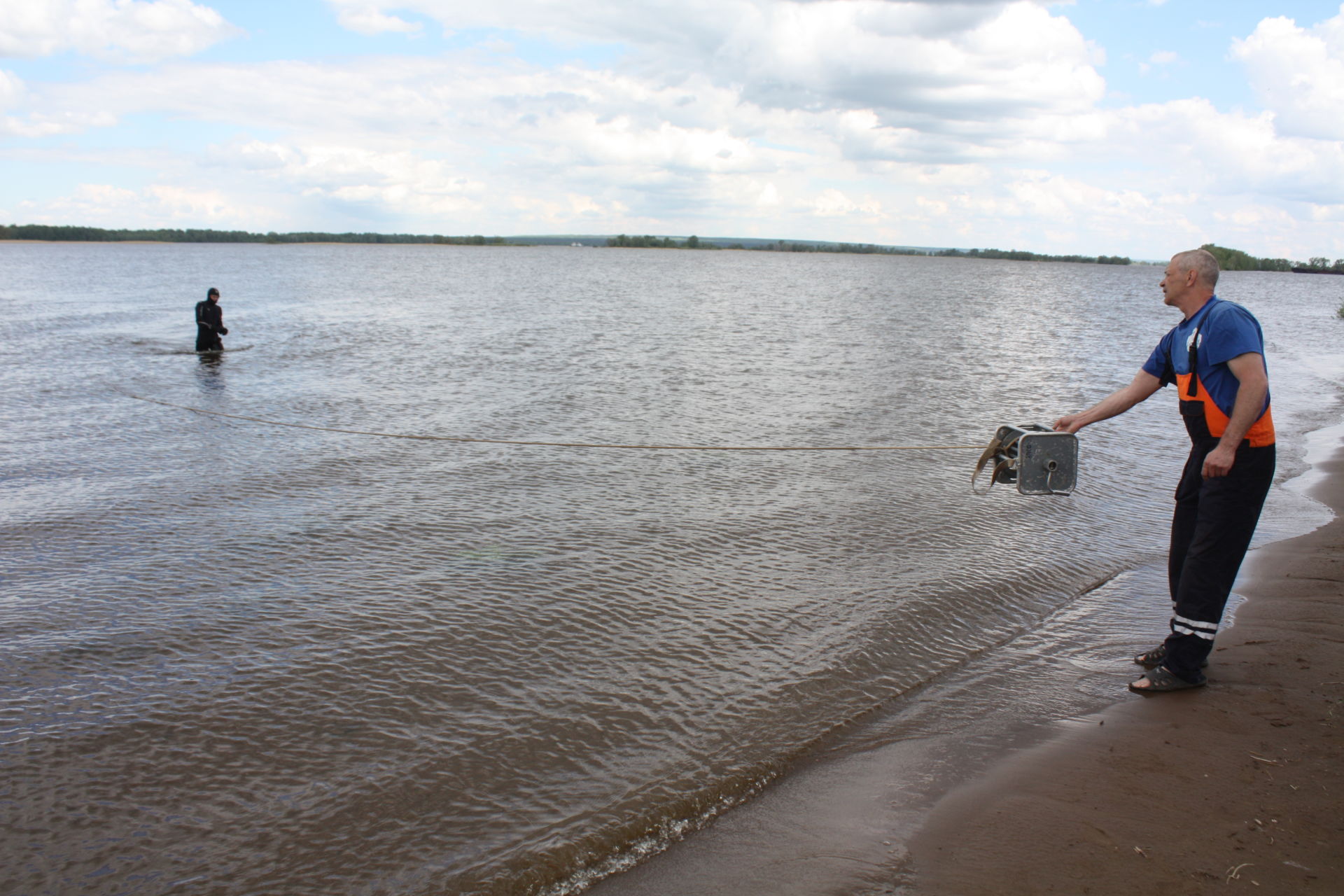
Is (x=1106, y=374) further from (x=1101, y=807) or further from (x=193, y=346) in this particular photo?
(x=193, y=346)

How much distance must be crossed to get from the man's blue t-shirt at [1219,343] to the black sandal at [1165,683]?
1.58m

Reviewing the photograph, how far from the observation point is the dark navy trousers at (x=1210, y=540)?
15.0 feet

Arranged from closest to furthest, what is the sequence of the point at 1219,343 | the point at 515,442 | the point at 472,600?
the point at 1219,343
the point at 472,600
the point at 515,442

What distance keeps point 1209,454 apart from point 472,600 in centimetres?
498

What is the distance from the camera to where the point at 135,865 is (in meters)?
3.50

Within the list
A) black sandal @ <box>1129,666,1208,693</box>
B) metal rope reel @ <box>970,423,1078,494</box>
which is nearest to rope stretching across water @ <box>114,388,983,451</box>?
metal rope reel @ <box>970,423,1078,494</box>

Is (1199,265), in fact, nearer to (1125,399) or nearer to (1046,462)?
(1125,399)

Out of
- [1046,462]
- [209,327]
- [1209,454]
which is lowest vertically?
[1046,462]

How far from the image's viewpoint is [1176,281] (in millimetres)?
4855

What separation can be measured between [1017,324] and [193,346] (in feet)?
107

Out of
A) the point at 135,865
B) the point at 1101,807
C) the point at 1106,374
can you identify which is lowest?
the point at 135,865

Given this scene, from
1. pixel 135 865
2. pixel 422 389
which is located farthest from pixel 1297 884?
pixel 422 389

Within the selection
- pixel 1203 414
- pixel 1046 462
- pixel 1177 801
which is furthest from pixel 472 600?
pixel 1203 414

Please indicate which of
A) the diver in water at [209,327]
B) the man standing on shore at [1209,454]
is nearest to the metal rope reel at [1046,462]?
the man standing on shore at [1209,454]
